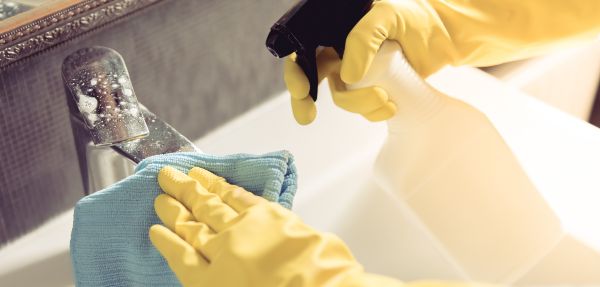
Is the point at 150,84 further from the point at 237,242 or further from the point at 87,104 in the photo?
the point at 237,242

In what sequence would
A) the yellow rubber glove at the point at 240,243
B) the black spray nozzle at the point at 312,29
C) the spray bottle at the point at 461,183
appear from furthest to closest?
the spray bottle at the point at 461,183 → the black spray nozzle at the point at 312,29 → the yellow rubber glove at the point at 240,243

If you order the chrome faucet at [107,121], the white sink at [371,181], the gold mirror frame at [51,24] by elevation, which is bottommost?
the white sink at [371,181]

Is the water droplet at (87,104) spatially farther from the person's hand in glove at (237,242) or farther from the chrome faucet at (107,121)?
the person's hand in glove at (237,242)

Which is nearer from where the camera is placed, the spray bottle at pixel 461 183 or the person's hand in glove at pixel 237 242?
the person's hand in glove at pixel 237 242

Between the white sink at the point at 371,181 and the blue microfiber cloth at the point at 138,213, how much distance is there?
150 millimetres

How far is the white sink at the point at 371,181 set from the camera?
68 cm

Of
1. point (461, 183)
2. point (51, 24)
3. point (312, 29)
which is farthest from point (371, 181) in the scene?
point (51, 24)

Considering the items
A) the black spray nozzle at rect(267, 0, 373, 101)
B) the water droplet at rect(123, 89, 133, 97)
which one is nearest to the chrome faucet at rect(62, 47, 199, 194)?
the water droplet at rect(123, 89, 133, 97)

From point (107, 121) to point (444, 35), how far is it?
1.10ft

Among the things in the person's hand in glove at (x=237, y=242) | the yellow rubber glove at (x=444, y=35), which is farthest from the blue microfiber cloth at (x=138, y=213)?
the yellow rubber glove at (x=444, y=35)

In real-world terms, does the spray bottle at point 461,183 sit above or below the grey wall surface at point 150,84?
below

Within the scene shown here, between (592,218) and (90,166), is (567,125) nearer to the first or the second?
(592,218)

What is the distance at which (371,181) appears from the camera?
31.2 inches

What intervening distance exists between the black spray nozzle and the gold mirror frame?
186 mm
